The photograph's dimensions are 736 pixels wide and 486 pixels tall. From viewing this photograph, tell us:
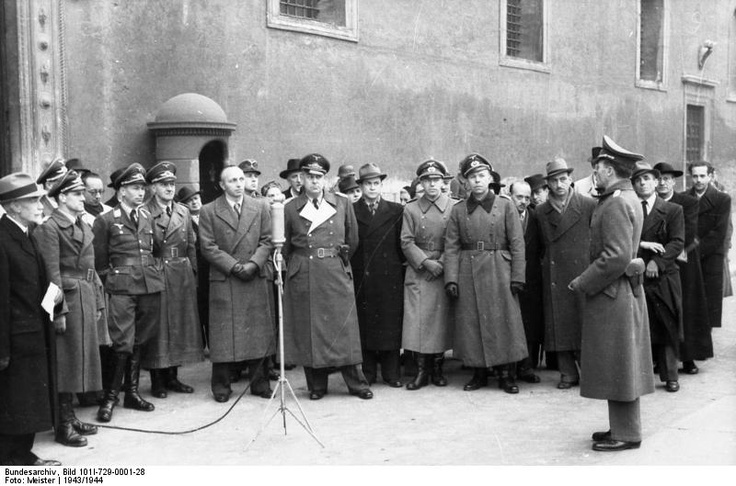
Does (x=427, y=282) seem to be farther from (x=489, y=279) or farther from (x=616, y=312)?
(x=616, y=312)

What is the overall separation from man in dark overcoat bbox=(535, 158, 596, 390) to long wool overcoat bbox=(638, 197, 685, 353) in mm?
548

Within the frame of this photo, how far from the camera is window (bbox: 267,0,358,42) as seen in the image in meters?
13.2

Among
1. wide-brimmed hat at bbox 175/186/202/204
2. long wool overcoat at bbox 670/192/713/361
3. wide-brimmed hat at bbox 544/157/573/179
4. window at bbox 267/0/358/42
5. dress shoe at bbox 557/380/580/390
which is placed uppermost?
window at bbox 267/0/358/42

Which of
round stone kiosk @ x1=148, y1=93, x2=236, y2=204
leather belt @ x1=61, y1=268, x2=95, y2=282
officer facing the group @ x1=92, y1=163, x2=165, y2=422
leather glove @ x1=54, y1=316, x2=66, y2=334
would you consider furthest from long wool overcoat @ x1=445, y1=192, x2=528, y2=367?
round stone kiosk @ x1=148, y1=93, x2=236, y2=204

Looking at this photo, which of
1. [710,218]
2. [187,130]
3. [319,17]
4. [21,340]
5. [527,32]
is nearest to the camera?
[21,340]

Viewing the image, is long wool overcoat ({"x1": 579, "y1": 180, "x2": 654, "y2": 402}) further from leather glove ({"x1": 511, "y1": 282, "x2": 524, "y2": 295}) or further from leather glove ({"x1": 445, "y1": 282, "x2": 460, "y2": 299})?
leather glove ({"x1": 445, "y1": 282, "x2": 460, "y2": 299})

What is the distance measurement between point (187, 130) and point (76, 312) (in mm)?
4635

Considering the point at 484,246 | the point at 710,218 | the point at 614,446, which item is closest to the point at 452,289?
the point at 484,246

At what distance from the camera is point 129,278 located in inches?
301

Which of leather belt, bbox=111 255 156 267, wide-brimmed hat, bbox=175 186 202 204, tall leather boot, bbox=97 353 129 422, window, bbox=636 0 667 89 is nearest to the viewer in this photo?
tall leather boot, bbox=97 353 129 422

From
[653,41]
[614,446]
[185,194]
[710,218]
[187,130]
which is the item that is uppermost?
[653,41]

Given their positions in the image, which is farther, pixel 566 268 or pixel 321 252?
pixel 566 268

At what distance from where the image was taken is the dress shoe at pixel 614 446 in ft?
20.1

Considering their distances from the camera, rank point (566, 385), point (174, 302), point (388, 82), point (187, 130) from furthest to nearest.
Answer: point (388, 82), point (187, 130), point (566, 385), point (174, 302)
